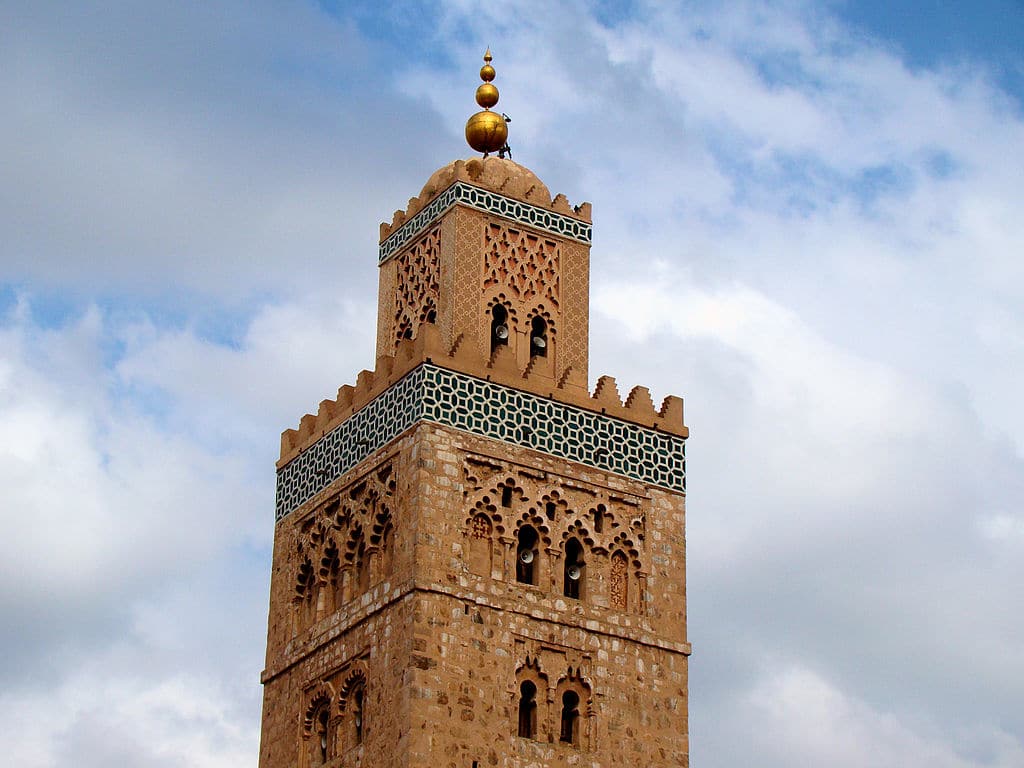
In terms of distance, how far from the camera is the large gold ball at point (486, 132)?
34188 millimetres

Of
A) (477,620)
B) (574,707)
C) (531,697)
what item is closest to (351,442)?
(477,620)

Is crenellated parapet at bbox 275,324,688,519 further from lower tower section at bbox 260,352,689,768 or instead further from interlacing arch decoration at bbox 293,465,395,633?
interlacing arch decoration at bbox 293,465,395,633

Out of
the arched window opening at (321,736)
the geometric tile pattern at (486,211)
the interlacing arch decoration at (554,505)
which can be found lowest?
the arched window opening at (321,736)

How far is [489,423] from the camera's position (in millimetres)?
30906

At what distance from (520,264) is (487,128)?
7.88 ft

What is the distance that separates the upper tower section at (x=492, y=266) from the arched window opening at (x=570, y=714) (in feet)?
14.3

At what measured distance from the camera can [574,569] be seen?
31.1 meters

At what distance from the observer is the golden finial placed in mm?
34188

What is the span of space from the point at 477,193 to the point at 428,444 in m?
4.33

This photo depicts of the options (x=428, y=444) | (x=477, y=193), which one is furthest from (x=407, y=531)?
(x=477, y=193)

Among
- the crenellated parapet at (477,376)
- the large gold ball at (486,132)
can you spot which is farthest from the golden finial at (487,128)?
the crenellated parapet at (477,376)

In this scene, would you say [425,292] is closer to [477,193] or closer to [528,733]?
[477,193]

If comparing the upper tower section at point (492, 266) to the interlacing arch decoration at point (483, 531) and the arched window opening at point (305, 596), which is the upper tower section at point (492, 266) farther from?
the arched window opening at point (305, 596)

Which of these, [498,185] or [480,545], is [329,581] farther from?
[498,185]
